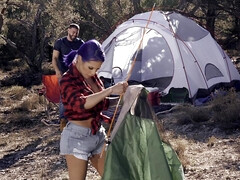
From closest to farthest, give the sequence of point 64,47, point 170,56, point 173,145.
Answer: point 173,145 → point 64,47 → point 170,56

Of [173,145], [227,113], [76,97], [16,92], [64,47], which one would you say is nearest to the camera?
[76,97]

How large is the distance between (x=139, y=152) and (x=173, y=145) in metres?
2.63

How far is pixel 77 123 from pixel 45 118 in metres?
5.39

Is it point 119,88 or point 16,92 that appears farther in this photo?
point 16,92

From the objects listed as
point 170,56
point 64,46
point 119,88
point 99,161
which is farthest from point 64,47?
point 170,56

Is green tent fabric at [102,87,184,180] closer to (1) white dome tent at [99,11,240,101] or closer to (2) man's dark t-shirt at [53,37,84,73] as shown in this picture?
(2) man's dark t-shirt at [53,37,84,73]

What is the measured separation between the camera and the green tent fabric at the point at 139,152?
2.97 m

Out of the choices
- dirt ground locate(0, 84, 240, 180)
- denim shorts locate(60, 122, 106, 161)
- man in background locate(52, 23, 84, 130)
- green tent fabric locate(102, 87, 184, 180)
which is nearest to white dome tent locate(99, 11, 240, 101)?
dirt ground locate(0, 84, 240, 180)

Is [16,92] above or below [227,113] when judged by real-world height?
below

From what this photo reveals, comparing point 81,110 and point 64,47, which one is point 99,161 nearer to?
point 81,110

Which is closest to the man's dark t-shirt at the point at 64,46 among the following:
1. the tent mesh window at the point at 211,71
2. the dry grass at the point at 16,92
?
the tent mesh window at the point at 211,71

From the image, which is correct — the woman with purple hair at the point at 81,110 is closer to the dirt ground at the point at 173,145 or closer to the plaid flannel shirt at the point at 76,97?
the plaid flannel shirt at the point at 76,97

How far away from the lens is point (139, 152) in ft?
10.00

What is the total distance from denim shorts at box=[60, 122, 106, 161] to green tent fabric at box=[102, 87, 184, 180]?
0.16 metres
